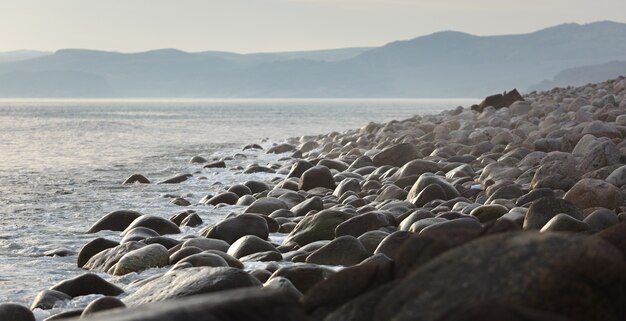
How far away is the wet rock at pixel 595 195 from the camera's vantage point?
7434mm

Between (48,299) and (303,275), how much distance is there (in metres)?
1.62

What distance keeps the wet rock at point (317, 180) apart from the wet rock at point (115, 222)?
9.71ft

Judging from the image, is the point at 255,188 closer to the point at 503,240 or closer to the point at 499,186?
the point at 499,186

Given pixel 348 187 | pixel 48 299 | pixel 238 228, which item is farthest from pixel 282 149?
pixel 48 299

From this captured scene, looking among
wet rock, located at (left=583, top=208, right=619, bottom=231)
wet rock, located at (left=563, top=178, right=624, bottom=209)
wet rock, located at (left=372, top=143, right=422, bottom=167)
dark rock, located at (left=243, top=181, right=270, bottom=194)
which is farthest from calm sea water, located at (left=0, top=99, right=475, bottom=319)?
wet rock, located at (left=563, top=178, right=624, bottom=209)

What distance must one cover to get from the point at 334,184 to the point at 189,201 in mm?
1943

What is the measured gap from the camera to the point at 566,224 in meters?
→ 5.78

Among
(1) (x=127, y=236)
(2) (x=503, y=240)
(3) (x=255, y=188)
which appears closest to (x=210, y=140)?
(3) (x=255, y=188)

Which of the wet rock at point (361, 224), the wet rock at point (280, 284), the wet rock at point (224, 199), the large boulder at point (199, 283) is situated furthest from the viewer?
the wet rock at point (224, 199)

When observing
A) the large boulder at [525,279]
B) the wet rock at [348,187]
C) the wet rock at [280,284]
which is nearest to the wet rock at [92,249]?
the wet rock at [280,284]

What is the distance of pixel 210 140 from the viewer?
105ft

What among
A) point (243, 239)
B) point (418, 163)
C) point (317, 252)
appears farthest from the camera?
point (418, 163)

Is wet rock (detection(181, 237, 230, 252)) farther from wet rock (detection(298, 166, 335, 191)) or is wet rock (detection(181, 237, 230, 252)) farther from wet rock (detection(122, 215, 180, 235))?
wet rock (detection(298, 166, 335, 191))

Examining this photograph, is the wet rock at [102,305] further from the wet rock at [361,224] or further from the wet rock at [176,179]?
the wet rock at [176,179]
